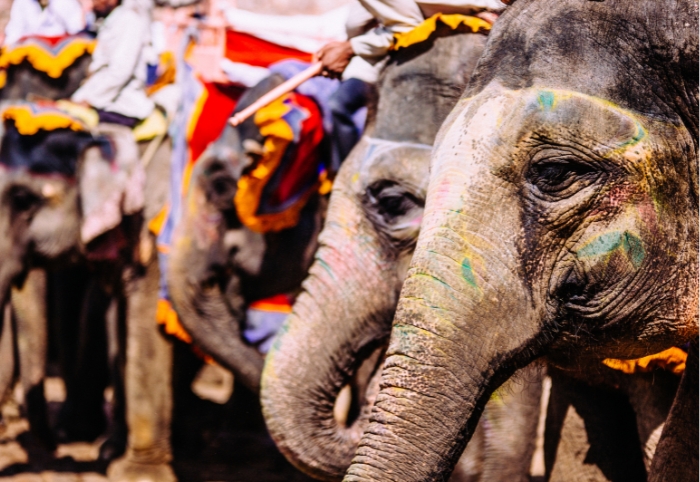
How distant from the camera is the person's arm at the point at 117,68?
4.36 m

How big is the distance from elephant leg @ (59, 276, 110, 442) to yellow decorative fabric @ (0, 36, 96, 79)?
897 millimetres

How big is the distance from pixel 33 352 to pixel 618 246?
3302 millimetres

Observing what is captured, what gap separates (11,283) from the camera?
4023mm

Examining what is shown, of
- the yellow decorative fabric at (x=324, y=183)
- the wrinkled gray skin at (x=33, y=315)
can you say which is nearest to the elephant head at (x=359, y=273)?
the yellow decorative fabric at (x=324, y=183)

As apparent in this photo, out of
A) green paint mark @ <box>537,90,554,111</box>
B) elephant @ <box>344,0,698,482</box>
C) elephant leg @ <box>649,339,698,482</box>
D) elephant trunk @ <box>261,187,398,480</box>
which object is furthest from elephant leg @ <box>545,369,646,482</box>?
green paint mark @ <box>537,90,554,111</box>

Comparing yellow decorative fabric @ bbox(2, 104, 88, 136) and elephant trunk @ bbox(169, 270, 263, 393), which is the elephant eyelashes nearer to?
elephant trunk @ bbox(169, 270, 263, 393)

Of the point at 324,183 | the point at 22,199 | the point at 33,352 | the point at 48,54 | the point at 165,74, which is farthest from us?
the point at 165,74

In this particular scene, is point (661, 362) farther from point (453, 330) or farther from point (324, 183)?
point (324, 183)

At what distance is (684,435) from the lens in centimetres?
158

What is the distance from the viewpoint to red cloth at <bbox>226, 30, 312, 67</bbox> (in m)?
3.77

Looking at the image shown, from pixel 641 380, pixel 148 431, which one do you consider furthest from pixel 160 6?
pixel 641 380

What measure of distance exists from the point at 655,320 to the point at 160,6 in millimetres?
5225

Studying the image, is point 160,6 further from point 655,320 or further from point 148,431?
point 655,320

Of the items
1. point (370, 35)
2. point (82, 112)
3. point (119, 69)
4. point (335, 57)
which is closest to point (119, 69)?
point (119, 69)
